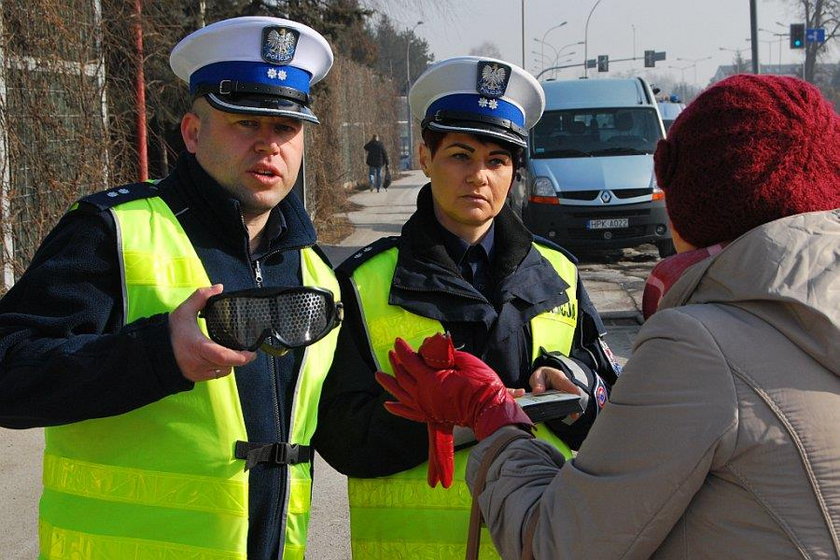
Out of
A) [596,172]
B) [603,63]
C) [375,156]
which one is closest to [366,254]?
[596,172]

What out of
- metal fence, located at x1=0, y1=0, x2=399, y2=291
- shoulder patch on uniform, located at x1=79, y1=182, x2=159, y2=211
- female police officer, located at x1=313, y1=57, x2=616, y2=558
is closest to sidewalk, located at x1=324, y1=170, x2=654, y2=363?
metal fence, located at x1=0, y1=0, x2=399, y2=291

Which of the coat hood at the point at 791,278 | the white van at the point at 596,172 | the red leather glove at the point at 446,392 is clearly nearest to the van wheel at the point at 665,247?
the white van at the point at 596,172

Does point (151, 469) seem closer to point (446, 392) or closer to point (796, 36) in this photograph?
point (446, 392)

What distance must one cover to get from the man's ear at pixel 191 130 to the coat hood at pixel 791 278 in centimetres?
137

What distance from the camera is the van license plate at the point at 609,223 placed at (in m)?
13.4

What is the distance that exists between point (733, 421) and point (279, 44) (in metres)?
1.50

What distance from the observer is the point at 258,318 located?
1901 mm

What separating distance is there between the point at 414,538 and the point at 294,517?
14.9 inches

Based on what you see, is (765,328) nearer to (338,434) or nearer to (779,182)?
(779,182)

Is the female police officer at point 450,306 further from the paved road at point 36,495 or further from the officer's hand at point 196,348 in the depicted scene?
the paved road at point 36,495

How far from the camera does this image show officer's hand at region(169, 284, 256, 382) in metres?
1.91

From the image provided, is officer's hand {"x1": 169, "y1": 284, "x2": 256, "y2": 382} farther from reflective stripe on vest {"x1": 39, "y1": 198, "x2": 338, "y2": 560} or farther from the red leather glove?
the red leather glove

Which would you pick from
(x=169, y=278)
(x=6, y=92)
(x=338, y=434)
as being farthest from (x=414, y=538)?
(x=6, y=92)

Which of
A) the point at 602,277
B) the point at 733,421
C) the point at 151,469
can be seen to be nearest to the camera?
the point at 733,421
